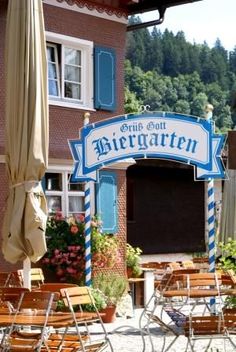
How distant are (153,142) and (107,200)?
3414 millimetres

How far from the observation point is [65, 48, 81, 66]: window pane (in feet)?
54.2

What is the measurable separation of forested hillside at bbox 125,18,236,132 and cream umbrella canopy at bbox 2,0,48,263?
216ft

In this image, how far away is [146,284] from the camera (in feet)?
52.8

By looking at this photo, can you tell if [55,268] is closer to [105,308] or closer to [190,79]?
[105,308]

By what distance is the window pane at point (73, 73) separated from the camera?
16594 mm

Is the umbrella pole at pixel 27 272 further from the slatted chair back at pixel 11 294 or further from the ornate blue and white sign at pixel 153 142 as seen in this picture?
the ornate blue and white sign at pixel 153 142

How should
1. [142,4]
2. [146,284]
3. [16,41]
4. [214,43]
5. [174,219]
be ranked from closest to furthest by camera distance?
[16,41] → [146,284] → [142,4] → [174,219] → [214,43]

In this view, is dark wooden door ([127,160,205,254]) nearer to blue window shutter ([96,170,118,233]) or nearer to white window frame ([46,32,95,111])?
blue window shutter ([96,170,118,233])

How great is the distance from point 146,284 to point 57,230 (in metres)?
2.17

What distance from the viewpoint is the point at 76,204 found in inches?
642

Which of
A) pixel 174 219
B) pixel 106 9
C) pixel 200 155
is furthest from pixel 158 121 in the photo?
pixel 174 219

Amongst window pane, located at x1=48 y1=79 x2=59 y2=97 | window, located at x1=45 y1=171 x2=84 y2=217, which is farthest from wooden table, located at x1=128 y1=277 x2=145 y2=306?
window pane, located at x1=48 y1=79 x2=59 y2=97

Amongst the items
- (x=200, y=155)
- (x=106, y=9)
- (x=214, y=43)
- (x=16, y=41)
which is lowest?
(x=200, y=155)

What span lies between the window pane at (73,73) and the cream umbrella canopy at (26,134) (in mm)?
5733
